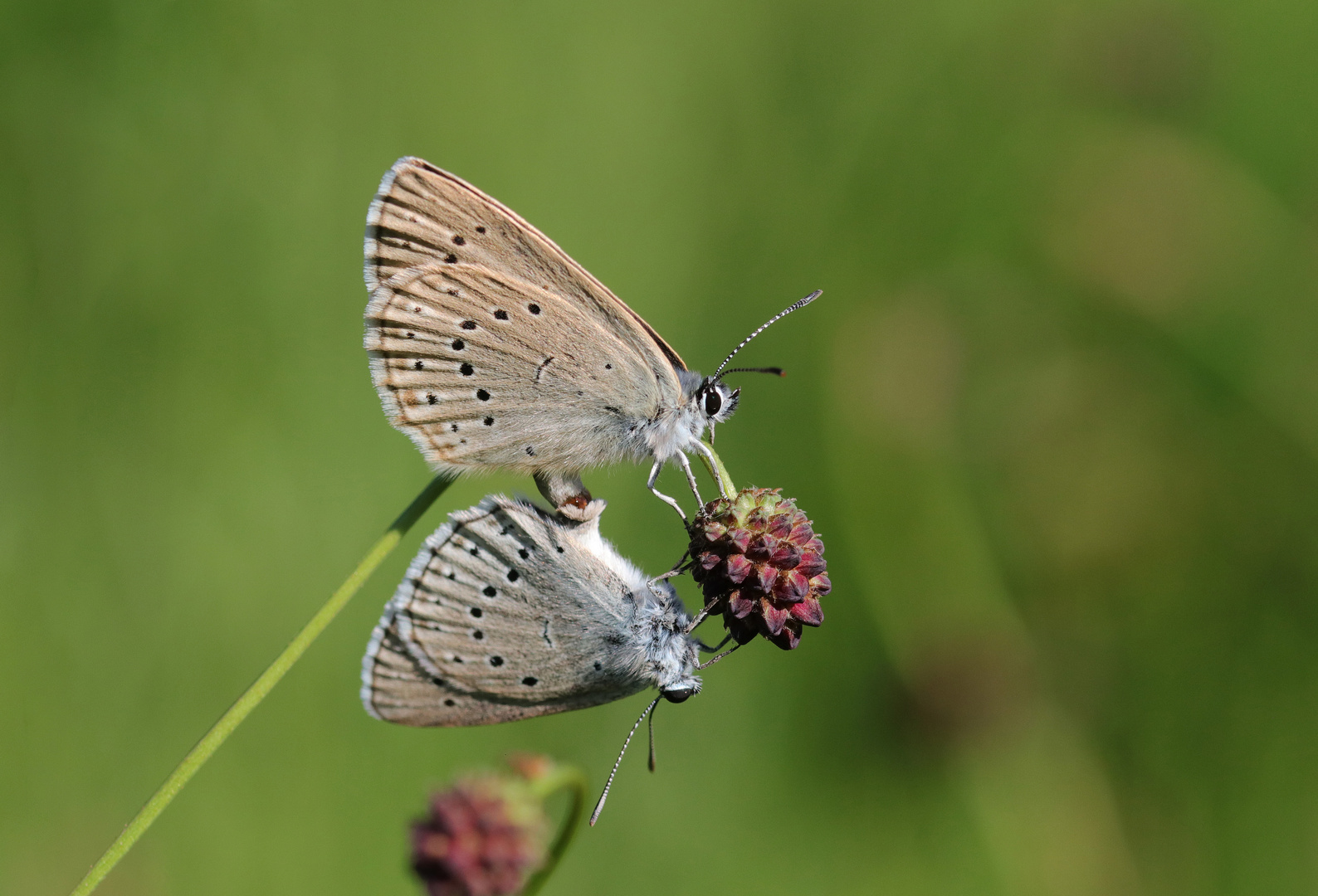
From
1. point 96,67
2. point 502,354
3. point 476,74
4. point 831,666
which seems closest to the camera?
point 502,354

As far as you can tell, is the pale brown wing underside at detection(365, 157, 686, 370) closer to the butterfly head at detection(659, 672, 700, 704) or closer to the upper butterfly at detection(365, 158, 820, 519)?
the upper butterfly at detection(365, 158, 820, 519)

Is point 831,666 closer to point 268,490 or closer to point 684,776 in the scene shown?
point 684,776

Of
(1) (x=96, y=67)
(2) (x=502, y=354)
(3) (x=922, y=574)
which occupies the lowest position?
(3) (x=922, y=574)

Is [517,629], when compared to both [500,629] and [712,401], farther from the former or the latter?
[712,401]

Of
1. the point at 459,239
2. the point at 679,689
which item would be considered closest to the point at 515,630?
the point at 679,689

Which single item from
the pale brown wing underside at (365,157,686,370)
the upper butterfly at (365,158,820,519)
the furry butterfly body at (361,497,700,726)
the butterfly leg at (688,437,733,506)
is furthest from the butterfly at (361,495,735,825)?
the pale brown wing underside at (365,157,686,370)

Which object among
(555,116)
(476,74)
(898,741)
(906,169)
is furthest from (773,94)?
(898,741)

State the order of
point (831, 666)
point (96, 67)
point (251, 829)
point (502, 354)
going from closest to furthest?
point (502, 354) < point (251, 829) < point (96, 67) < point (831, 666)
